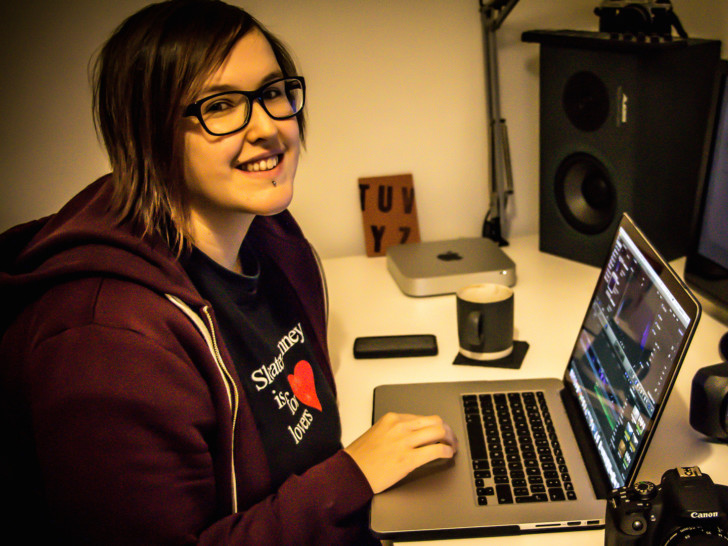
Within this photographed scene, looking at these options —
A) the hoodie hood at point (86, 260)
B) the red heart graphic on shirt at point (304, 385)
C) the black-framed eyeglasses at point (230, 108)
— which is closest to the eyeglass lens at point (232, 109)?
the black-framed eyeglasses at point (230, 108)

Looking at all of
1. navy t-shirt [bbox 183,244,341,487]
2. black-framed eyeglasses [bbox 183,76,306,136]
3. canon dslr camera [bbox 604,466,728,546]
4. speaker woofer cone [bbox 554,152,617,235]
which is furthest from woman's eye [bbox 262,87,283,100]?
speaker woofer cone [bbox 554,152,617,235]

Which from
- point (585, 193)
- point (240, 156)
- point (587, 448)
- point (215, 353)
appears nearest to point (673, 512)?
point (587, 448)

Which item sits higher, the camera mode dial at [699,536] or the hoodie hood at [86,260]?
the hoodie hood at [86,260]

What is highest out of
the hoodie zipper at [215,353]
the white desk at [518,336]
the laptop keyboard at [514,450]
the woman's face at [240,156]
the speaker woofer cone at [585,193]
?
the woman's face at [240,156]

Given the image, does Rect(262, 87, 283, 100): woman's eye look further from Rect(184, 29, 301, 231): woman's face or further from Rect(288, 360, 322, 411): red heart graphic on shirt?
Rect(288, 360, 322, 411): red heart graphic on shirt

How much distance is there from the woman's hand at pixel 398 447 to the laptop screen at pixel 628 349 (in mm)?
193

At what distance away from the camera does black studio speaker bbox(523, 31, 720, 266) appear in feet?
4.17

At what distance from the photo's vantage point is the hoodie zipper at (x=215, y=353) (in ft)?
2.50

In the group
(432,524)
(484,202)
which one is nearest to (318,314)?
(432,524)

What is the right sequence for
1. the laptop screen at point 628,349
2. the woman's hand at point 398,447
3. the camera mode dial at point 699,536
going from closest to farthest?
the camera mode dial at point 699,536 < the laptop screen at point 628,349 < the woman's hand at point 398,447

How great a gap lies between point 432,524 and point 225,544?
0.74ft

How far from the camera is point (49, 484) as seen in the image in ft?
2.17

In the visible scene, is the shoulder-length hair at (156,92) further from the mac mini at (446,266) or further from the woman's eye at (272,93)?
the mac mini at (446,266)

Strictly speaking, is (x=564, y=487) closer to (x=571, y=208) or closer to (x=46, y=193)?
(x=571, y=208)
